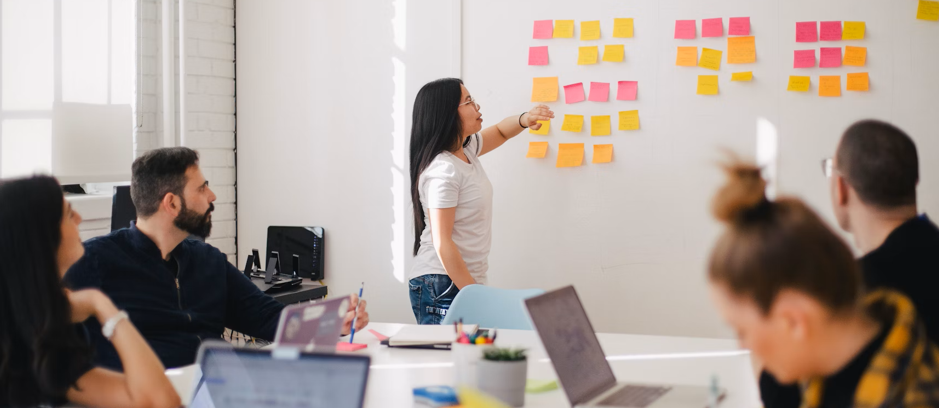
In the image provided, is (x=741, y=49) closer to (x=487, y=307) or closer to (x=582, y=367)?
(x=487, y=307)

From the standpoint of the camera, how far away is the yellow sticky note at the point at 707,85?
3254mm

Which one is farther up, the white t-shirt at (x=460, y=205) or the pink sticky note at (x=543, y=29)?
the pink sticky note at (x=543, y=29)

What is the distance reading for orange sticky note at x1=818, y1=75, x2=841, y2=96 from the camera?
10.2ft

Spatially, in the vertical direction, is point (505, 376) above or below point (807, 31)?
below

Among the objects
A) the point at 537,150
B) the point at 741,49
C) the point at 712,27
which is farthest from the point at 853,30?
the point at 537,150

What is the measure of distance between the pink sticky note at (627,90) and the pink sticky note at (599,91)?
0.05 m

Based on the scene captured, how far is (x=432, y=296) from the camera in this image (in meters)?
2.93

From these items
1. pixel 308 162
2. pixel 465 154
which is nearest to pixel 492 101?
pixel 465 154

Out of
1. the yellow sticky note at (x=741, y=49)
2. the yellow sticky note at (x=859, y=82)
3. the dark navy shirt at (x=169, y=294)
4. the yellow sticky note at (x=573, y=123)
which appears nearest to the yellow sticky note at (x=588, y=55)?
the yellow sticky note at (x=573, y=123)

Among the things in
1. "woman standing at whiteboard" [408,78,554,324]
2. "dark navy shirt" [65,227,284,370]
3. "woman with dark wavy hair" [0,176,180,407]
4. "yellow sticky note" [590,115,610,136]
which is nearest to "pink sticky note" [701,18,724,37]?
"yellow sticky note" [590,115,610,136]

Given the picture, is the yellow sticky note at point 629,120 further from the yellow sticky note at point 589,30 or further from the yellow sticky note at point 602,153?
the yellow sticky note at point 589,30

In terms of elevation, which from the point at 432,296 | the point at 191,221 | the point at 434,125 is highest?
the point at 434,125

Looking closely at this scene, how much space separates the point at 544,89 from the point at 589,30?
1.07 ft

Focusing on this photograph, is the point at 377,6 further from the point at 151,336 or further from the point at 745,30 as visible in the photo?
the point at 151,336
